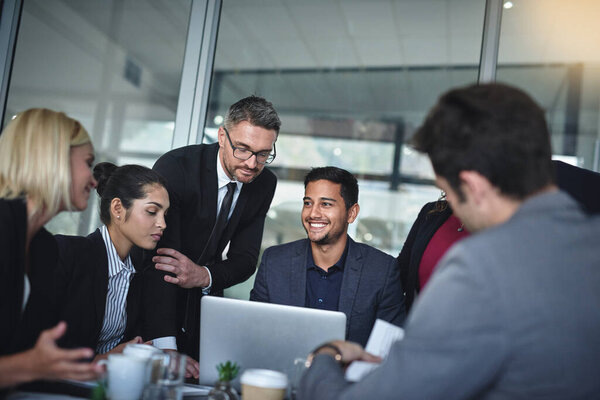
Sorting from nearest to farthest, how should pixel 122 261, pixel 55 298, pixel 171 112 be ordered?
pixel 55 298 → pixel 122 261 → pixel 171 112

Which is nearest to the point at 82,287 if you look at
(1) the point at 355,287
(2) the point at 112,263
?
(2) the point at 112,263

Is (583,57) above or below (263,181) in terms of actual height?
above

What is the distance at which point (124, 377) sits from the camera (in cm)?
138

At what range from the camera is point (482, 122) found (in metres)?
1.21

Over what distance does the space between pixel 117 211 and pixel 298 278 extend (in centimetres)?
A: 93

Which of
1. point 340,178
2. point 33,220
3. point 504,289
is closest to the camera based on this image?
point 504,289

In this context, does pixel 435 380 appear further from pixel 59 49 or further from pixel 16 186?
pixel 59 49

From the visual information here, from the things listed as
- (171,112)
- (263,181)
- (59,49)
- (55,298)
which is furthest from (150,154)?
(55,298)

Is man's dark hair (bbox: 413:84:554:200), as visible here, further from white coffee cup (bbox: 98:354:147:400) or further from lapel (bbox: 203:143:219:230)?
lapel (bbox: 203:143:219:230)

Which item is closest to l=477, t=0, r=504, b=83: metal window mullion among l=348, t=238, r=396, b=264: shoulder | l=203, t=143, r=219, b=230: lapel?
l=348, t=238, r=396, b=264: shoulder

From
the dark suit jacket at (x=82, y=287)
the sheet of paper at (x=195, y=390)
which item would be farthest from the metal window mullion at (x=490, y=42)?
the sheet of paper at (x=195, y=390)

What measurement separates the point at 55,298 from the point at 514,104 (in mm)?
1696

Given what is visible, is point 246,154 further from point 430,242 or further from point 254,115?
point 430,242

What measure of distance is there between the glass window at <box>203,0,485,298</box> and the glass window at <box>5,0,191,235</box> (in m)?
0.69
